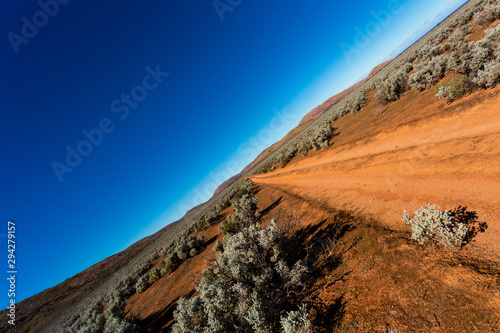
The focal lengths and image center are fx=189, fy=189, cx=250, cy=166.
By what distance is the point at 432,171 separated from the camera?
902 centimetres

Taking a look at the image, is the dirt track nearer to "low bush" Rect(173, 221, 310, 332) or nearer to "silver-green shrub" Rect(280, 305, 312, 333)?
"low bush" Rect(173, 221, 310, 332)

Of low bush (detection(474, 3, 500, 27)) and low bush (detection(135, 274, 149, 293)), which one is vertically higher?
low bush (detection(135, 274, 149, 293))

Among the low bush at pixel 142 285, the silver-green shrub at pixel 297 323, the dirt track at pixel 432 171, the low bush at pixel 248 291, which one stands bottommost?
the dirt track at pixel 432 171

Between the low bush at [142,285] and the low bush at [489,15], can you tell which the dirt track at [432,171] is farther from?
the low bush at [142,285]

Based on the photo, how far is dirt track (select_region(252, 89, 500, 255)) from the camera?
6816 millimetres

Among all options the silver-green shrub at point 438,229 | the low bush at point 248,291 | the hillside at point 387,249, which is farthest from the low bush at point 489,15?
the low bush at point 248,291

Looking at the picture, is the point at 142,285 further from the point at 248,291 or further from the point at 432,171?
the point at 432,171

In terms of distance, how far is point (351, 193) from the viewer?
11.7 m

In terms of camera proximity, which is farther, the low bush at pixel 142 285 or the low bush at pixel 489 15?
the low bush at pixel 142 285

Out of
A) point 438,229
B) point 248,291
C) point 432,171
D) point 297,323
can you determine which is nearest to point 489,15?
point 432,171

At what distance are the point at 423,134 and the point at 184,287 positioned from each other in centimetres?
1974

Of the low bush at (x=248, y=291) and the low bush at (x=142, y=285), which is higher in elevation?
the low bush at (x=142, y=285)

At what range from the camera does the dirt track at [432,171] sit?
682 centimetres

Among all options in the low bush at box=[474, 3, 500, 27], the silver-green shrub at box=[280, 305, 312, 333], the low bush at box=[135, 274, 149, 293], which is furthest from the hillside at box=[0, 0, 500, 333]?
the low bush at box=[474, 3, 500, 27]
